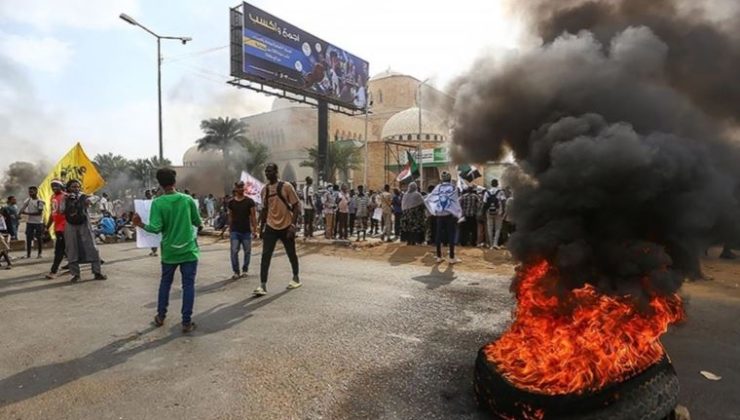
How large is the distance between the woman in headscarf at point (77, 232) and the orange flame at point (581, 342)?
23.0ft

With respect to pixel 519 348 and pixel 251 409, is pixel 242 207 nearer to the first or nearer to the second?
pixel 251 409

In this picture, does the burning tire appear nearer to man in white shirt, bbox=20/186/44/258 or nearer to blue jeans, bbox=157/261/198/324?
blue jeans, bbox=157/261/198/324

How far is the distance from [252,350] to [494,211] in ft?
25.3

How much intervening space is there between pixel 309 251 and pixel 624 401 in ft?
30.2

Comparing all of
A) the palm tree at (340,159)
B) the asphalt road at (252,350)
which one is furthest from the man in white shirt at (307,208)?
the palm tree at (340,159)

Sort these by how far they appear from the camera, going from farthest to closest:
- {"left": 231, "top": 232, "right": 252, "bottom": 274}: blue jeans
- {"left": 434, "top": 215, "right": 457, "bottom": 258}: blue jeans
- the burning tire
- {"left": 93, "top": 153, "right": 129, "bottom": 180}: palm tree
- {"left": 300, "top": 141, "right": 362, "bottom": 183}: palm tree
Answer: {"left": 93, "top": 153, "right": 129, "bottom": 180}: palm tree < {"left": 300, "top": 141, "right": 362, "bottom": 183}: palm tree < {"left": 434, "top": 215, "right": 457, "bottom": 258}: blue jeans < {"left": 231, "top": 232, "right": 252, "bottom": 274}: blue jeans < the burning tire

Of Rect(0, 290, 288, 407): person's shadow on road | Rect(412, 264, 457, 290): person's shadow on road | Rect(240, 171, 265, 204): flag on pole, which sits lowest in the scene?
Rect(0, 290, 288, 407): person's shadow on road

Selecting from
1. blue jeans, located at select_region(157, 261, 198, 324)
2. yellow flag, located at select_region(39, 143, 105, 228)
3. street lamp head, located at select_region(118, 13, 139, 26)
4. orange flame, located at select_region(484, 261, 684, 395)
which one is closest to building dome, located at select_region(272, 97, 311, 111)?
street lamp head, located at select_region(118, 13, 139, 26)

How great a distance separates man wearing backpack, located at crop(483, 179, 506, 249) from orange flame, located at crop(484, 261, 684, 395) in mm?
7576

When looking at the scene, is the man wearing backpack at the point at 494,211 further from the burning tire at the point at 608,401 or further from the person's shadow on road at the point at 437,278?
the burning tire at the point at 608,401

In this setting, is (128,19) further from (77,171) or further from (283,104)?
(283,104)

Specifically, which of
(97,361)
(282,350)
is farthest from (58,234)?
(282,350)

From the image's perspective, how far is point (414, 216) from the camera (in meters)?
12.1

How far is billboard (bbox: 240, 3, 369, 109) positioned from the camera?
83.1 ft
